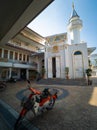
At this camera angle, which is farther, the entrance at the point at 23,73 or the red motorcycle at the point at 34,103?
the entrance at the point at 23,73

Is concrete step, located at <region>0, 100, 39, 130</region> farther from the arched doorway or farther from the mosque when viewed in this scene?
the arched doorway

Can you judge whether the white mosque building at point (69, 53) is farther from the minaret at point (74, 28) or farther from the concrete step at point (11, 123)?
the concrete step at point (11, 123)

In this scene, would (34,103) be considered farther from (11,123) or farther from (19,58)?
(19,58)

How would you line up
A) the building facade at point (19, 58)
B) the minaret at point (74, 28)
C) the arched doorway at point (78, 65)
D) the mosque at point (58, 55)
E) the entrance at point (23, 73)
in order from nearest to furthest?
the arched doorway at point (78, 65) < the mosque at point (58, 55) < the building facade at point (19, 58) < the minaret at point (74, 28) < the entrance at point (23, 73)

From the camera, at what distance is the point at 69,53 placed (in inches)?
495

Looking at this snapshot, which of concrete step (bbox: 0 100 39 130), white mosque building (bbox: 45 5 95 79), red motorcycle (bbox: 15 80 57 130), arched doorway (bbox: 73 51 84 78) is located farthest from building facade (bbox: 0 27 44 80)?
red motorcycle (bbox: 15 80 57 130)

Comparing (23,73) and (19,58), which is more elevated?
(19,58)

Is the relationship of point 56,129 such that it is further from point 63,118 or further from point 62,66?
point 62,66

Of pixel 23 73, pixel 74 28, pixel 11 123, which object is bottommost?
pixel 11 123

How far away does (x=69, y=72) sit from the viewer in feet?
40.4

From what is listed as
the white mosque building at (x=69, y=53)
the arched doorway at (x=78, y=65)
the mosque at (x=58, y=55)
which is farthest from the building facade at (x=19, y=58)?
the arched doorway at (x=78, y=65)

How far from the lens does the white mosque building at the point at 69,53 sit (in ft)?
38.9

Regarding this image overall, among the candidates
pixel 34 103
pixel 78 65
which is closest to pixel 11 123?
pixel 34 103

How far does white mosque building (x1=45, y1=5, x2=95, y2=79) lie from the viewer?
11.9 meters
